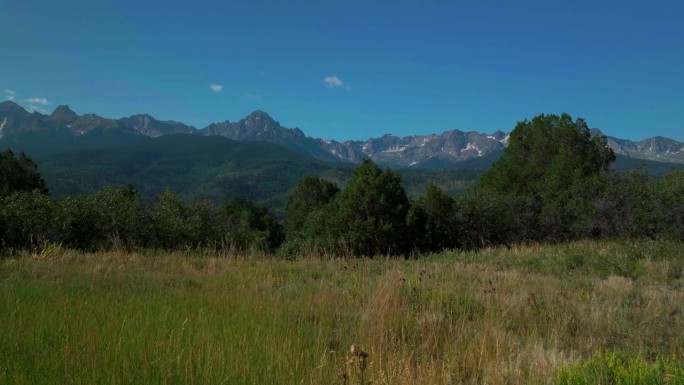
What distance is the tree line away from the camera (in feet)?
51.8

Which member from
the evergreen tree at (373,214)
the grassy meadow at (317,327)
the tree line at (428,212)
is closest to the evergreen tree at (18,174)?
the tree line at (428,212)

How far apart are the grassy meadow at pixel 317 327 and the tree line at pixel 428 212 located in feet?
17.1

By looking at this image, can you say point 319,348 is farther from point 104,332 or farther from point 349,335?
point 104,332

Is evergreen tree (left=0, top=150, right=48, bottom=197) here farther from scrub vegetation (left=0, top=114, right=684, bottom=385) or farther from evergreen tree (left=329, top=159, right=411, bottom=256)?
scrub vegetation (left=0, top=114, right=684, bottom=385)

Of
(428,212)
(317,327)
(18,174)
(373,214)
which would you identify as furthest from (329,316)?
(18,174)

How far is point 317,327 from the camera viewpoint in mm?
4930

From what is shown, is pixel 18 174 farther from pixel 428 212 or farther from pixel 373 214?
pixel 428 212

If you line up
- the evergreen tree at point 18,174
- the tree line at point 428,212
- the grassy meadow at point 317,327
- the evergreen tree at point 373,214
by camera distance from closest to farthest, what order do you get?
the grassy meadow at point 317,327 → the tree line at point 428,212 → the evergreen tree at point 373,214 → the evergreen tree at point 18,174

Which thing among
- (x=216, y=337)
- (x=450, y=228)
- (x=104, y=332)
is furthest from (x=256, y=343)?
(x=450, y=228)

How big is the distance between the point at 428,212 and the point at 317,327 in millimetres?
23716

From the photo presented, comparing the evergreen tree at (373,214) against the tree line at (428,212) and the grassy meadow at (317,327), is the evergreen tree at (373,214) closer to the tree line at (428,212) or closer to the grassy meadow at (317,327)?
the tree line at (428,212)

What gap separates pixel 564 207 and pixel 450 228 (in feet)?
20.6

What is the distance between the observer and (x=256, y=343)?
4.06m

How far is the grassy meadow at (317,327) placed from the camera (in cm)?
340
